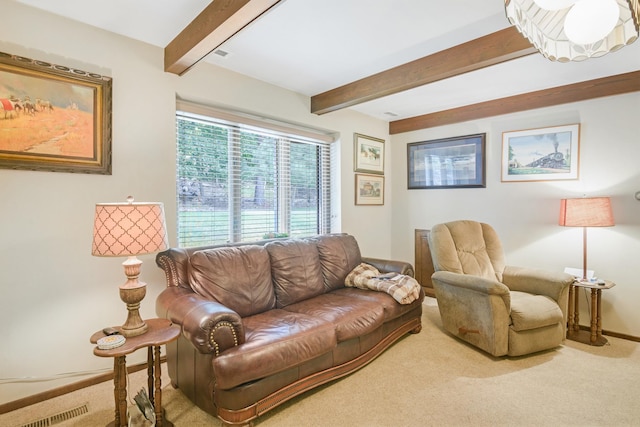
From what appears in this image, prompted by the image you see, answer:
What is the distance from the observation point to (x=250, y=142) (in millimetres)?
3234

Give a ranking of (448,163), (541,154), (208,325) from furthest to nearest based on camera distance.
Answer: (448,163) < (541,154) < (208,325)

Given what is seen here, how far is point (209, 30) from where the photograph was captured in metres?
1.94

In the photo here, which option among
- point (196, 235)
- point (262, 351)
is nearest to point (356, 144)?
point (196, 235)

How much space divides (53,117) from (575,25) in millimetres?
2763

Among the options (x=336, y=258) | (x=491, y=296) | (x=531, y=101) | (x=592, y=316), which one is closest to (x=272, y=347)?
(x=336, y=258)

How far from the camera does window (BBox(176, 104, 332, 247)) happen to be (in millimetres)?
2783

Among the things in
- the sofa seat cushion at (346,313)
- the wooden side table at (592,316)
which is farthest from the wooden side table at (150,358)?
the wooden side table at (592,316)

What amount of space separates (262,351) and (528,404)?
169 centimetres

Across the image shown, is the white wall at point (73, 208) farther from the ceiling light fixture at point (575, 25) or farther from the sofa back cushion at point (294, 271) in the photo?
the ceiling light fixture at point (575, 25)

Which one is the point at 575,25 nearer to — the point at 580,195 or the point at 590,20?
the point at 590,20

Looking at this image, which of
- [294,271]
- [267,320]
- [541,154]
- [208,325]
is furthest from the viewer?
[541,154]

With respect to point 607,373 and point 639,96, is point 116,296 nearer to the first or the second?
point 607,373

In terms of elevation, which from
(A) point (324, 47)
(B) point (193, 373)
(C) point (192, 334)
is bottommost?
(B) point (193, 373)

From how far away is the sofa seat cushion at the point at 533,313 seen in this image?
246 centimetres
